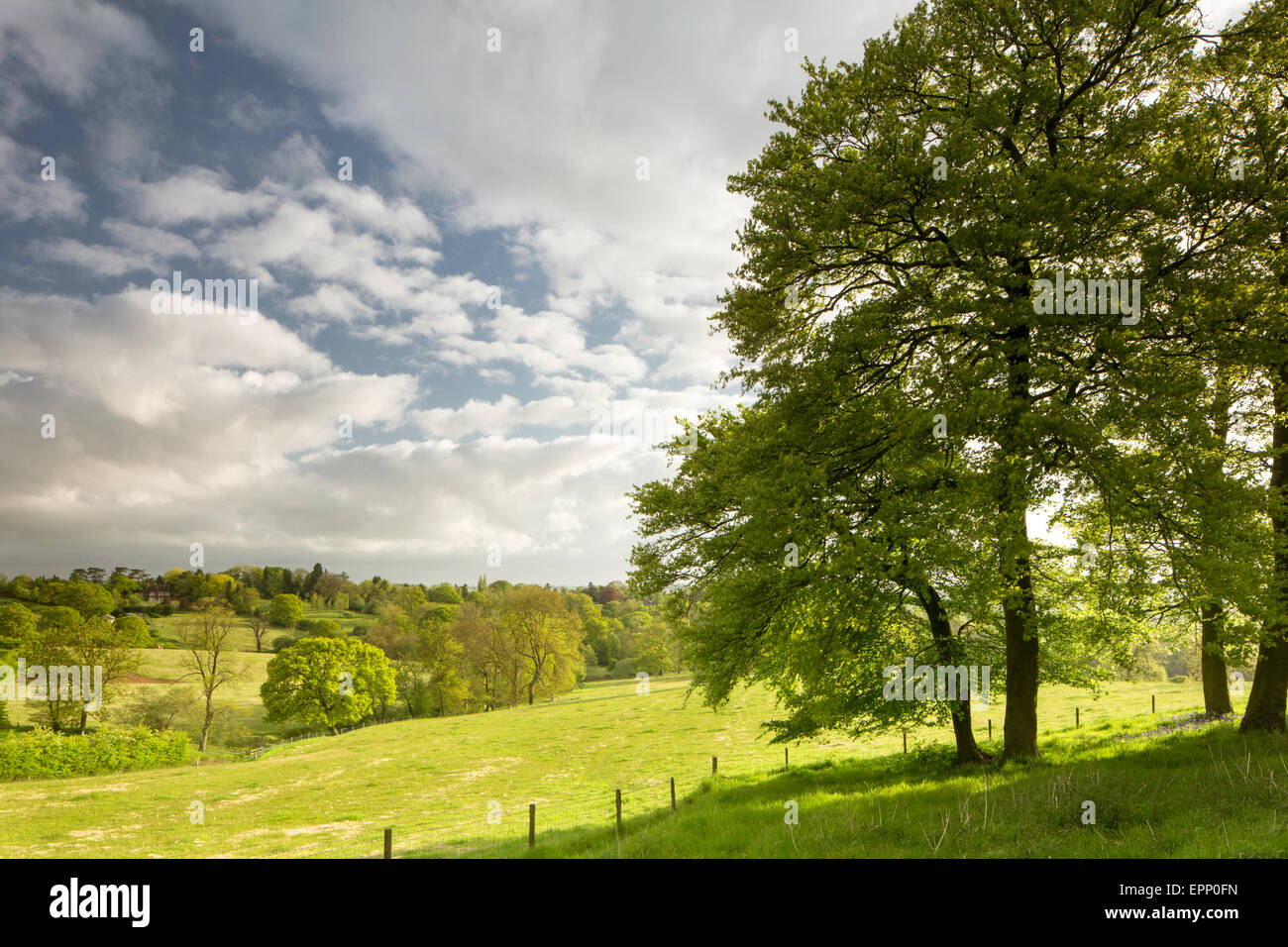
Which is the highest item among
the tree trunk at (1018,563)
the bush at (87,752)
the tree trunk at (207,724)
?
the tree trunk at (1018,563)

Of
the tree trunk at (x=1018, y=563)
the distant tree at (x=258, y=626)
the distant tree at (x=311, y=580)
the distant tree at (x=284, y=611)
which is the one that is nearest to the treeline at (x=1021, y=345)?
the tree trunk at (x=1018, y=563)

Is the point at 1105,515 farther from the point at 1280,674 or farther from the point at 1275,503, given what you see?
the point at 1280,674

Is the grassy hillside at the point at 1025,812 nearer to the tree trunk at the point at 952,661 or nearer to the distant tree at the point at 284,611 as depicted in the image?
the tree trunk at the point at 952,661

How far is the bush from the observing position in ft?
128

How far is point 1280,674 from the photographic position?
42.5 feet

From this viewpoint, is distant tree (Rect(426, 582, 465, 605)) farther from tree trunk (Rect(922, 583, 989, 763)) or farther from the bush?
tree trunk (Rect(922, 583, 989, 763))

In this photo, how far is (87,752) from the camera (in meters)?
41.6

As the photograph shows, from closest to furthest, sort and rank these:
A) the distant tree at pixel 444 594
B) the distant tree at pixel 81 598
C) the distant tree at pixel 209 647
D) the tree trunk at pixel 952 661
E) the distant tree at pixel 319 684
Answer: the tree trunk at pixel 952 661 → the distant tree at pixel 209 647 → the distant tree at pixel 319 684 → the distant tree at pixel 81 598 → the distant tree at pixel 444 594

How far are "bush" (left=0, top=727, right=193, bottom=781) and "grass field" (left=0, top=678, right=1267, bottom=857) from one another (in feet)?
12.3

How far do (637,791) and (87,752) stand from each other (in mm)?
44138

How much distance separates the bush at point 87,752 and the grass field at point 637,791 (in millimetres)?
3746

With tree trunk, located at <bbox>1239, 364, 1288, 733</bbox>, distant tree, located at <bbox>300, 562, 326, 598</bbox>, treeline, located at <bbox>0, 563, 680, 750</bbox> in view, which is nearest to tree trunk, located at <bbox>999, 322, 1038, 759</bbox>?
tree trunk, located at <bbox>1239, 364, 1288, 733</bbox>

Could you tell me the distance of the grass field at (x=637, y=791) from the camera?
8.84 meters
